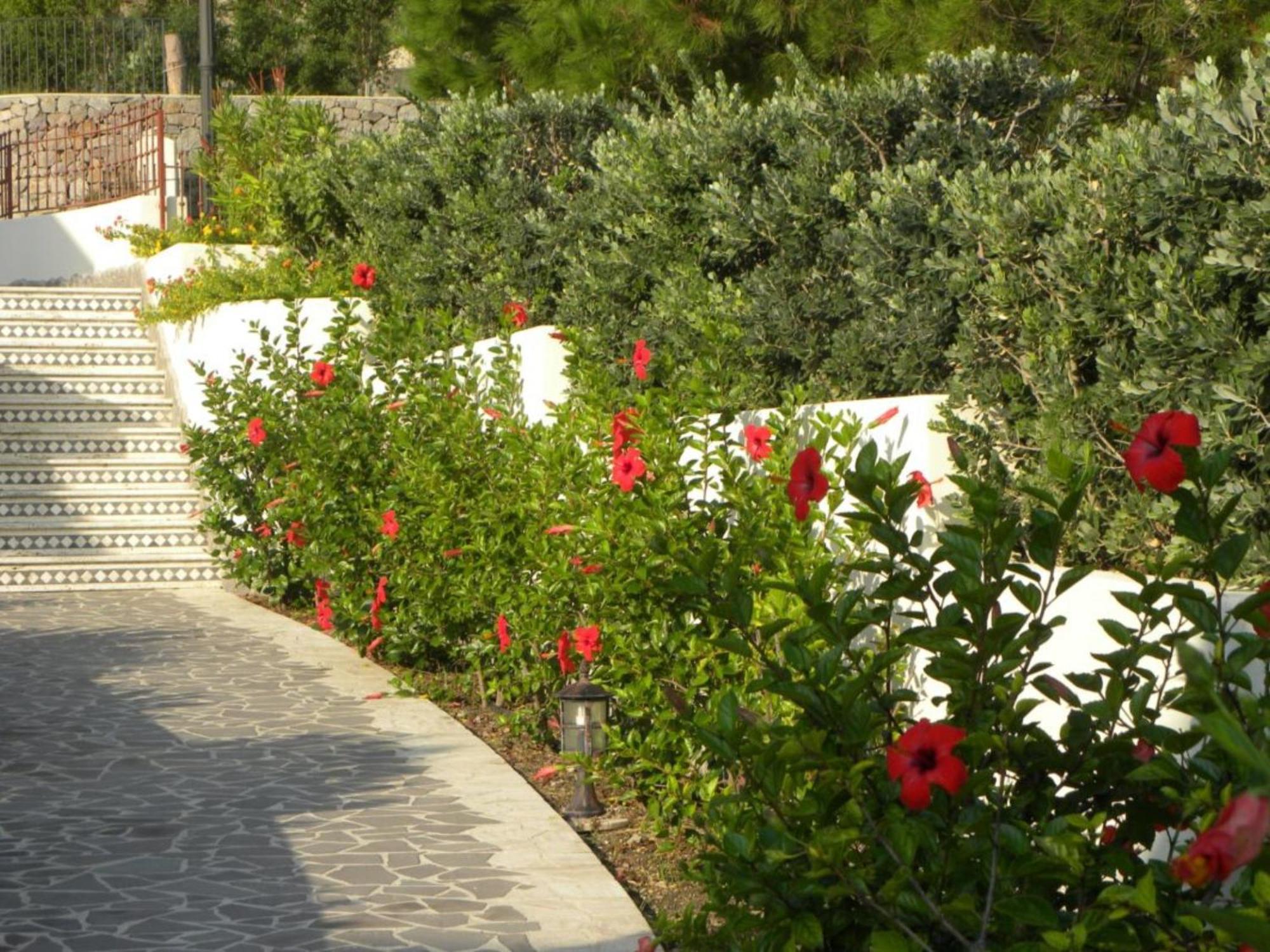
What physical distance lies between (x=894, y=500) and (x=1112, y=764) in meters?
0.65

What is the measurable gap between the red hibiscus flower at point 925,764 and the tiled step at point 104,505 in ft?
37.8

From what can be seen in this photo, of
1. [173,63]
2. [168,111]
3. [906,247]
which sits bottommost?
[906,247]

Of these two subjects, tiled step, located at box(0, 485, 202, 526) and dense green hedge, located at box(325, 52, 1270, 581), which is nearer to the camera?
dense green hedge, located at box(325, 52, 1270, 581)

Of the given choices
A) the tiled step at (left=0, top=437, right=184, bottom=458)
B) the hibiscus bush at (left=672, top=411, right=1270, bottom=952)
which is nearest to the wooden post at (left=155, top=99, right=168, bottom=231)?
the tiled step at (left=0, top=437, right=184, bottom=458)

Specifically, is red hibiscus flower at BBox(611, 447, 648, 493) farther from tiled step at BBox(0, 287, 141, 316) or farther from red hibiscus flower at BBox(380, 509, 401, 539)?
tiled step at BBox(0, 287, 141, 316)

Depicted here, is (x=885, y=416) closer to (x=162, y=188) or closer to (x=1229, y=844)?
(x=1229, y=844)

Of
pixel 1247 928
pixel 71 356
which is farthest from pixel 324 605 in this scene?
pixel 1247 928

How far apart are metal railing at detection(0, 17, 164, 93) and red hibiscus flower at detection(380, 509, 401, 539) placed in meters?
20.1

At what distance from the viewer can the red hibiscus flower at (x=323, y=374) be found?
10.1 metres

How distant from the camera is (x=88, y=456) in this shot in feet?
47.6

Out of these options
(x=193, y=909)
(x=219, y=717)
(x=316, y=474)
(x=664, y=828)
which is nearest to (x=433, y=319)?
(x=316, y=474)

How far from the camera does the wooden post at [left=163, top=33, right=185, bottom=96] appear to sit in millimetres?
26562

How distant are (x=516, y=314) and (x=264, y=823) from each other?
3712 mm

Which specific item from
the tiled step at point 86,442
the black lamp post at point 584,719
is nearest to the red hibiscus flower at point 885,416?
the black lamp post at point 584,719
